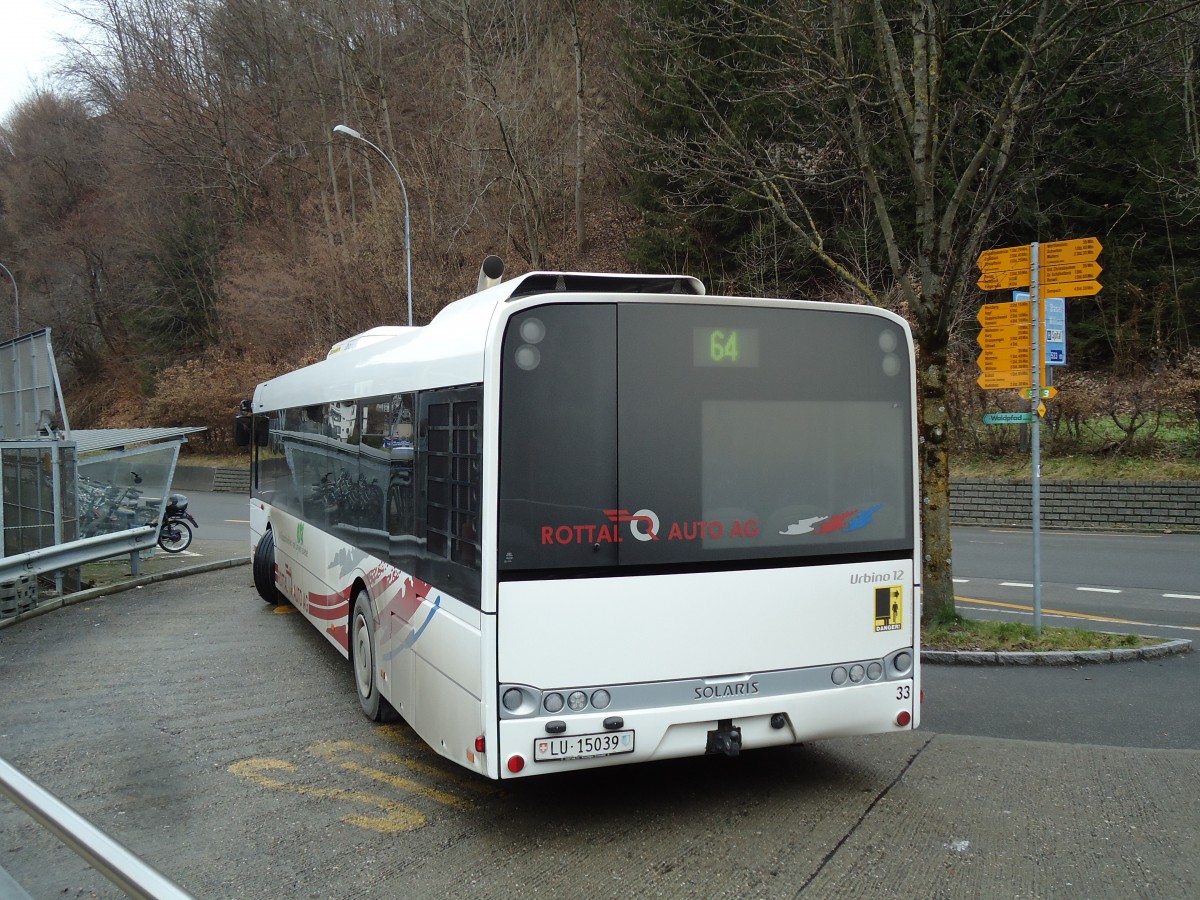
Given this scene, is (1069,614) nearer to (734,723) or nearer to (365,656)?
(734,723)

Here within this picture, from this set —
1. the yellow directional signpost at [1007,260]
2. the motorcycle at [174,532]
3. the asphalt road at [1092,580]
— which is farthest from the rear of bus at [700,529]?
the motorcycle at [174,532]

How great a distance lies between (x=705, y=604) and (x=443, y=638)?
4.62 ft

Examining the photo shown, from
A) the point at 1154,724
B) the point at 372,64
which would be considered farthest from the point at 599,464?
the point at 372,64

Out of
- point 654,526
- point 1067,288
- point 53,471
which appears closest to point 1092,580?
point 1067,288

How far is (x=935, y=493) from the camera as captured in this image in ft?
31.9

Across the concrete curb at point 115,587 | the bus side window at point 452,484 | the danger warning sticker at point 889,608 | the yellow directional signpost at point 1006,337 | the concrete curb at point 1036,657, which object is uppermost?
the yellow directional signpost at point 1006,337

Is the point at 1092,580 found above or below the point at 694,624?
below

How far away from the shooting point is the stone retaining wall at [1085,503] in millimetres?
19828

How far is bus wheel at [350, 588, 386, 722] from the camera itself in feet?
23.4

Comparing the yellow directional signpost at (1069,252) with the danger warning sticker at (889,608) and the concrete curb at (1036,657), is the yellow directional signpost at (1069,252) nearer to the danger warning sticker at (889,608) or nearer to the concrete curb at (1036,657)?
the concrete curb at (1036,657)

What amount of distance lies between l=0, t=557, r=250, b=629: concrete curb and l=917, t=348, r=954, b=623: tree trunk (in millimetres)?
10102

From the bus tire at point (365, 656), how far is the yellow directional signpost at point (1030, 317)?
242 inches

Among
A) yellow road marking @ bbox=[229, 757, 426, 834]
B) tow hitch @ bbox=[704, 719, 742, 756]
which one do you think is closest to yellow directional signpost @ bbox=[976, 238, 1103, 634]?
tow hitch @ bbox=[704, 719, 742, 756]

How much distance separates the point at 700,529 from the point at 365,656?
330cm
